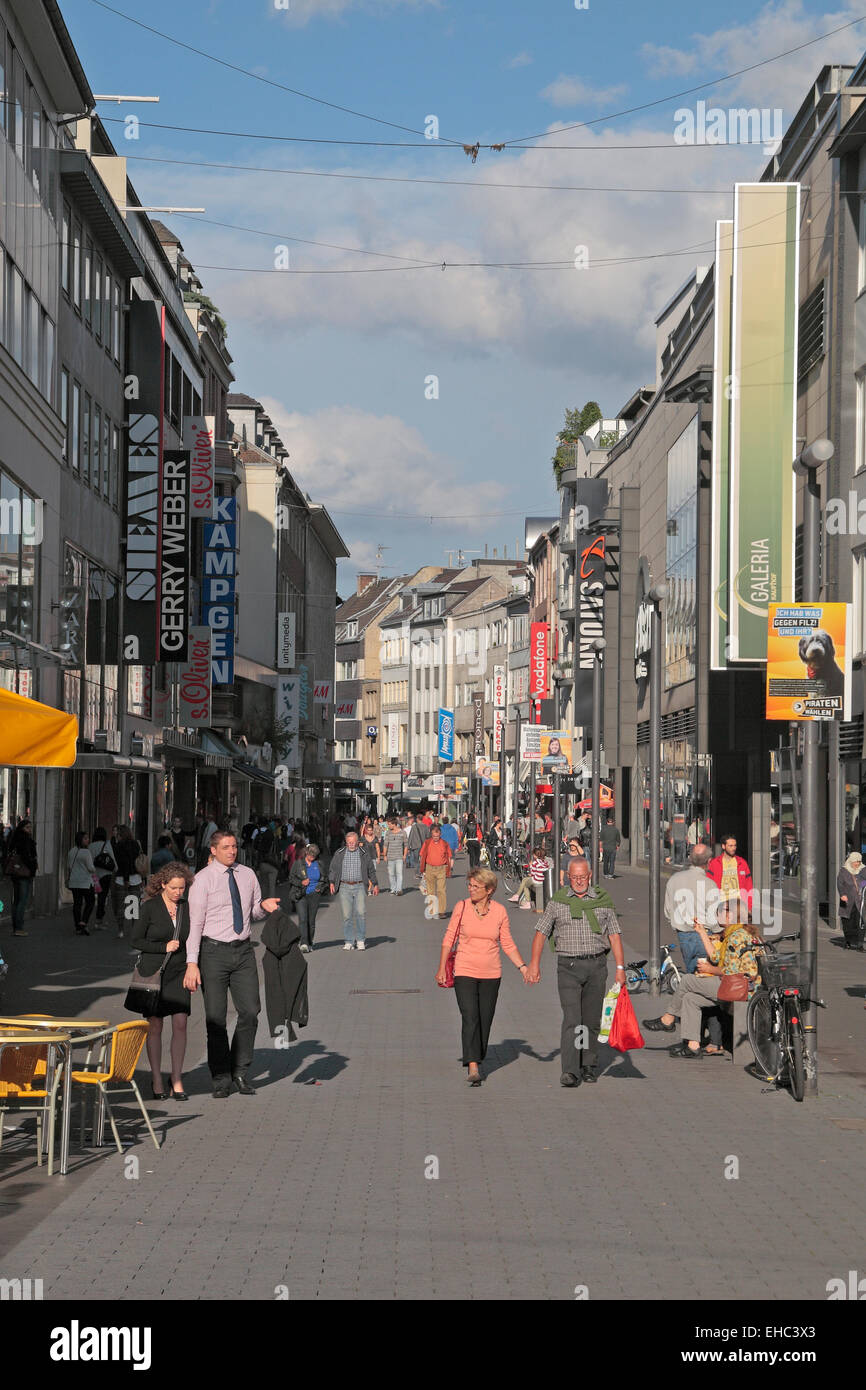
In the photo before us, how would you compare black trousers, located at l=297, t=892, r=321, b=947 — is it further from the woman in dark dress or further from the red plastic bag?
the woman in dark dress

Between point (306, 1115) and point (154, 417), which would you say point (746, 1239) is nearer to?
point (306, 1115)

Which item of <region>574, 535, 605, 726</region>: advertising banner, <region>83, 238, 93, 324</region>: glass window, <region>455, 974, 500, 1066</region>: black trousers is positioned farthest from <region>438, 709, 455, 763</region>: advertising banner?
<region>455, 974, 500, 1066</region>: black trousers

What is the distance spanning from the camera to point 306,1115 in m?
12.1

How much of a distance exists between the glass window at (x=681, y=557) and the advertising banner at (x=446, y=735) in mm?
70162

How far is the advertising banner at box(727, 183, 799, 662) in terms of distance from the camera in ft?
110

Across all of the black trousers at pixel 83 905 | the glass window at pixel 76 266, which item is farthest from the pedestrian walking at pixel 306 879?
the glass window at pixel 76 266

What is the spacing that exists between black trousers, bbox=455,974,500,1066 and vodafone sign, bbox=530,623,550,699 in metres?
73.6

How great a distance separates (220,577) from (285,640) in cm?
2824

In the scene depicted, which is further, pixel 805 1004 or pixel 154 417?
pixel 154 417

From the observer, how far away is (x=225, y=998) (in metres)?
12.9

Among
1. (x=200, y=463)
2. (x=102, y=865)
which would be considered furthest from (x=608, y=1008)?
(x=200, y=463)

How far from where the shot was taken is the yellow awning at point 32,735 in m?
12.2

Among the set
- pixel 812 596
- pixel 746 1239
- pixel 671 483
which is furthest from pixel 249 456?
pixel 746 1239
